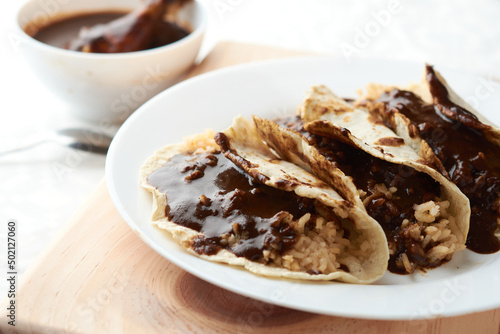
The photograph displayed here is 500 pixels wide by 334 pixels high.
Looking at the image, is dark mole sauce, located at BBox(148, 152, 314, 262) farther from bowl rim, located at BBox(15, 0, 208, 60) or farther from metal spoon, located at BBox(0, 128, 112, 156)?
bowl rim, located at BBox(15, 0, 208, 60)

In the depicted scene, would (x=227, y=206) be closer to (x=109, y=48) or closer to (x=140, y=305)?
(x=140, y=305)

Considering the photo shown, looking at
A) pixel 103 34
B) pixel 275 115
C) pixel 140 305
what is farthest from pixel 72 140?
pixel 140 305

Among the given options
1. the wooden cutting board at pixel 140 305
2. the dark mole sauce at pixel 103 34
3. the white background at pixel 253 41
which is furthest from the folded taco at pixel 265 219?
the dark mole sauce at pixel 103 34

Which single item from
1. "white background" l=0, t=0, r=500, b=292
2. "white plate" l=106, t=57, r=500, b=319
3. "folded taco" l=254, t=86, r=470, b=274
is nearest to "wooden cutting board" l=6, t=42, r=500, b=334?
"white plate" l=106, t=57, r=500, b=319

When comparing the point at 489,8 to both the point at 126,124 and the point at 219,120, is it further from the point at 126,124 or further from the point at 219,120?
the point at 126,124

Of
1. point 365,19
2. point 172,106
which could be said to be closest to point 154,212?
point 172,106

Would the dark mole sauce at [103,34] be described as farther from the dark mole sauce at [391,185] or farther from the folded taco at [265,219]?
the dark mole sauce at [391,185]
